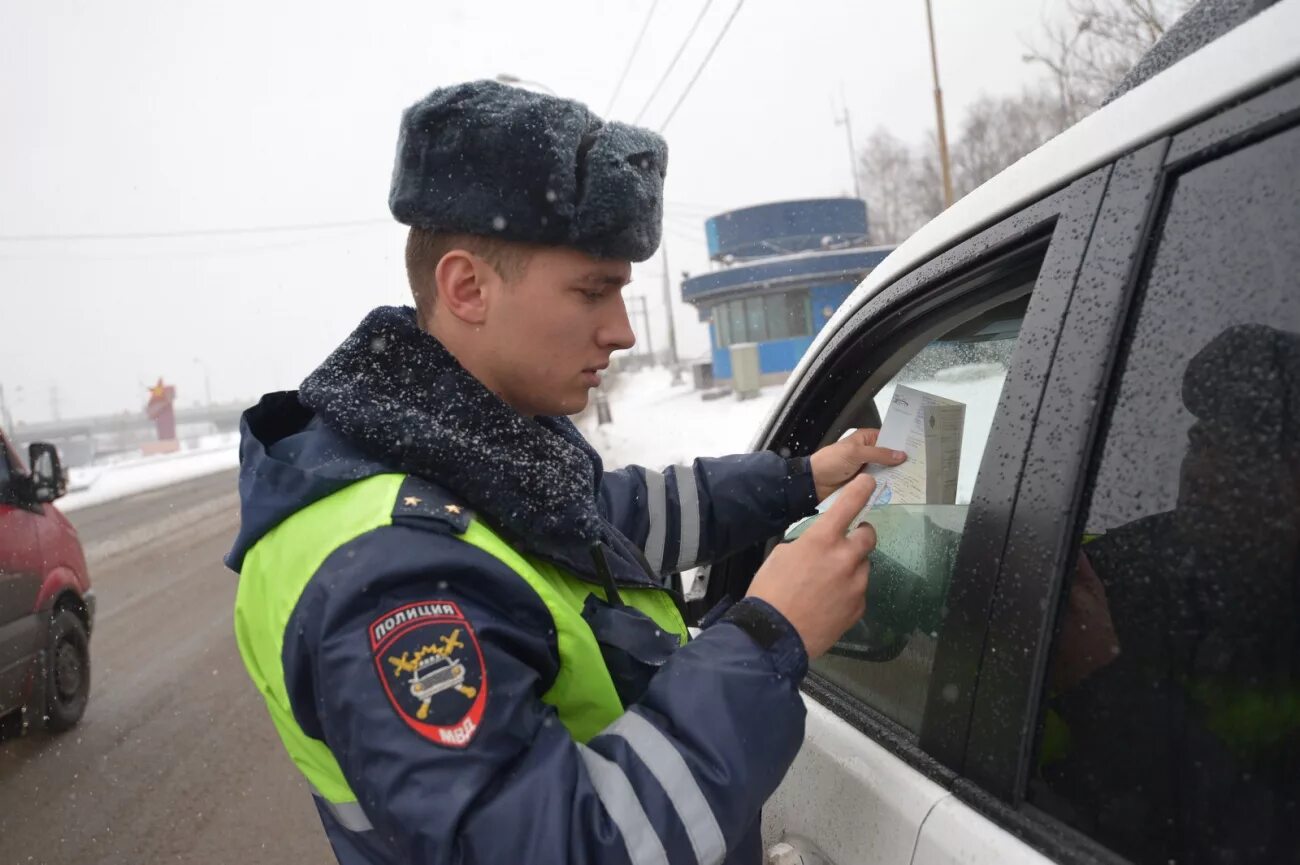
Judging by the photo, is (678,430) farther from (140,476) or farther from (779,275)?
(140,476)

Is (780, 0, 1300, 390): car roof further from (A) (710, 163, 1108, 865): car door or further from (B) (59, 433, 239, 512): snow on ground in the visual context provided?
(B) (59, 433, 239, 512): snow on ground

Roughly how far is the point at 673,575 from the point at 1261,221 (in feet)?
4.98

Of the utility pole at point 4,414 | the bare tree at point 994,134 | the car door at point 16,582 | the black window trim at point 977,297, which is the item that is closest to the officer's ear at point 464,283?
the black window trim at point 977,297

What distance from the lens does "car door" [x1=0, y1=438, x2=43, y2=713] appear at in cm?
433

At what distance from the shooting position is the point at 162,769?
4309 mm

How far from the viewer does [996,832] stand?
0.94 metres

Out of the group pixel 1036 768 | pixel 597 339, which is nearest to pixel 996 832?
pixel 1036 768

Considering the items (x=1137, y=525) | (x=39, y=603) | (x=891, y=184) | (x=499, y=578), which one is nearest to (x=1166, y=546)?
(x=1137, y=525)

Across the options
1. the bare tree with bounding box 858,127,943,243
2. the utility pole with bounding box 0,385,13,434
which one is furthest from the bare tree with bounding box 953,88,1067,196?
the utility pole with bounding box 0,385,13,434

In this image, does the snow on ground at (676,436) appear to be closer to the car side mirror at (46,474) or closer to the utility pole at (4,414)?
the car side mirror at (46,474)

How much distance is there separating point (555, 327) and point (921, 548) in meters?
0.72

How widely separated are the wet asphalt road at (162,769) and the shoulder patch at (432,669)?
292cm

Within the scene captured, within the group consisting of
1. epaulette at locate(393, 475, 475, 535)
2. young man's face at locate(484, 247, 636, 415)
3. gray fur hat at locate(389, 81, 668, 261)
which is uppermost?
gray fur hat at locate(389, 81, 668, 261)

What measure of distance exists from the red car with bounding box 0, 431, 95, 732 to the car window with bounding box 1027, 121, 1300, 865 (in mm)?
4986
